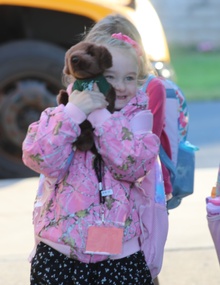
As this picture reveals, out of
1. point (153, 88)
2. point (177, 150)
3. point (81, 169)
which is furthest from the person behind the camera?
point (177, 150)

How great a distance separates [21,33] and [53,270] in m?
4.77

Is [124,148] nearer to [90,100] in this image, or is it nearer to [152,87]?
[90,100]

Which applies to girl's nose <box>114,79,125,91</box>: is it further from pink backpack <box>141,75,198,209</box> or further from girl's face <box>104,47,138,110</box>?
pink backpack <box>141,75,198,209</box>

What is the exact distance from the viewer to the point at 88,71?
317 cm

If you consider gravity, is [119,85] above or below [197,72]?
above

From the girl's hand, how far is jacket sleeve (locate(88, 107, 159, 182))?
0.20 ft

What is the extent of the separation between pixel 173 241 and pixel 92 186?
2.19 metres

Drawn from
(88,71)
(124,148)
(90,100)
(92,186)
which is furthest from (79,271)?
(88,71)

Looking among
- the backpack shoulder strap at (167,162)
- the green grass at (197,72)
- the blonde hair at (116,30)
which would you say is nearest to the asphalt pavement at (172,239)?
the backpack shoulder strap at (167,162)

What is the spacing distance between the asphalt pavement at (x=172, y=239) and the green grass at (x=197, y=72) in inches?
312

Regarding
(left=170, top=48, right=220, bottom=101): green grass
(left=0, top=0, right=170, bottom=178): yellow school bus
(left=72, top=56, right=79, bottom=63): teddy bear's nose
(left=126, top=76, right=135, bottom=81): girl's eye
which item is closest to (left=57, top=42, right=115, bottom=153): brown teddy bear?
(left=72, top=56, right=79, bottom=63): teddy bear's nose

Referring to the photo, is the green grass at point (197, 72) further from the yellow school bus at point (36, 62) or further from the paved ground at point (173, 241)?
the paved ground at point (173, 241)

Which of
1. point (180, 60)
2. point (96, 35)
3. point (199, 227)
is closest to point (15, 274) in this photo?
point (199, 227)

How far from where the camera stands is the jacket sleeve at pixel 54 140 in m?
3.18
